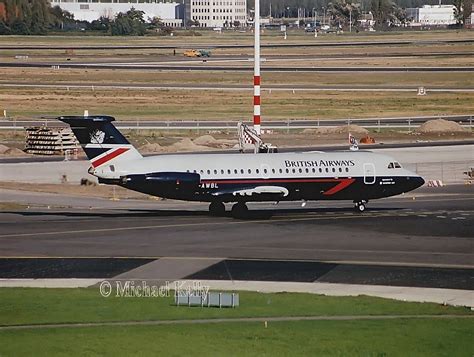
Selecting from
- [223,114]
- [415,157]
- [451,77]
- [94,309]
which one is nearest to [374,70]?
[451,77]

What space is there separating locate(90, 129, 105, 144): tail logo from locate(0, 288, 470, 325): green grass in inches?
778

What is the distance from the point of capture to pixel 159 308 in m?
42.4

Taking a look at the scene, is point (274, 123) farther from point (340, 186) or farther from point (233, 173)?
point (233, 173)

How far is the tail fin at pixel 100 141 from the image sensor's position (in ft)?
211

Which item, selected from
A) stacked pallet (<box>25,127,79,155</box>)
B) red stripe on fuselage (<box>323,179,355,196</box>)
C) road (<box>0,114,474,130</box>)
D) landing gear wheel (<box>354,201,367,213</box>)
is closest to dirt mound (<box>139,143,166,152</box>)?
stacked pallet (<box>25,127,79,155</box>)

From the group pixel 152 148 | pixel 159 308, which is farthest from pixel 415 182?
pixel 152 148

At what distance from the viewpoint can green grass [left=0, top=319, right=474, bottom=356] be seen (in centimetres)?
3616

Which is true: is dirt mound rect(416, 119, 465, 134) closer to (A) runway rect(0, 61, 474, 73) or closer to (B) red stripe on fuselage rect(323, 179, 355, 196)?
(B) red stripe on fuselage rect(323, 179, 355, 196)

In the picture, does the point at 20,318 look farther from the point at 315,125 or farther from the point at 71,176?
the point at 315,125

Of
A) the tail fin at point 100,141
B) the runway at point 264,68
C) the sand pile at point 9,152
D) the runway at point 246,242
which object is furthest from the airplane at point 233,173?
the runway at point 264,68

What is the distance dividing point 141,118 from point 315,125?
19871mm

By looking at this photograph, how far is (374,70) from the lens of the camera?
18788 centimetres

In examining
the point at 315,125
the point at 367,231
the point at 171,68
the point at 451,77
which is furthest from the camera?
the point at 171,68

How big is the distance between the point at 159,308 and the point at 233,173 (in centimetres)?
2390
